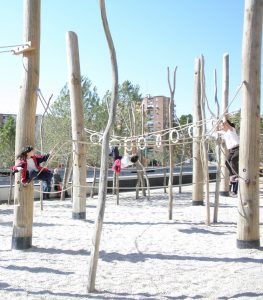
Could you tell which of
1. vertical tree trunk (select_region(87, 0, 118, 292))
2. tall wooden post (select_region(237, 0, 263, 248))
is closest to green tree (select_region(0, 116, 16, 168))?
tall wooden post (select_region(237, 0, 263, 248))

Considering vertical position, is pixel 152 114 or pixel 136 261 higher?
pixel 152 114

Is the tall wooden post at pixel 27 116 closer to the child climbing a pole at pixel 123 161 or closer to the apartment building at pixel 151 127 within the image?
the apartment building at pixel 151 127

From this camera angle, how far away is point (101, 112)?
728 inches

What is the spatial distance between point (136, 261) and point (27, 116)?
2367 mm

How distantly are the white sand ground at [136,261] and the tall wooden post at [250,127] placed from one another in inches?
13.7

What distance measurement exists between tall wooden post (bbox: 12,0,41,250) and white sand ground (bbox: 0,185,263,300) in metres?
0.30

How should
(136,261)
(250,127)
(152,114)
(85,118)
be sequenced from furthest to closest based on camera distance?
1. (152,114)
2. (85,118)
3. (250,127)
4. (136,261)

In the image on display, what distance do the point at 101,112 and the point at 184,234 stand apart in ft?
40.0

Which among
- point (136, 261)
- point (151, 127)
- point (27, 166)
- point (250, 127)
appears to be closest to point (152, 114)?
point (151, 127)

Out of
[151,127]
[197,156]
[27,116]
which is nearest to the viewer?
[27,116]

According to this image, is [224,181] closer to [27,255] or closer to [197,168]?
[197,168]

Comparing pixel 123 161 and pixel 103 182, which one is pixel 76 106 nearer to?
pixel 123 161

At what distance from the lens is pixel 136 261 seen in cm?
515

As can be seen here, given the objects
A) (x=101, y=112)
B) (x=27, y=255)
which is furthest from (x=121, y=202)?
(x=101, y=112)
